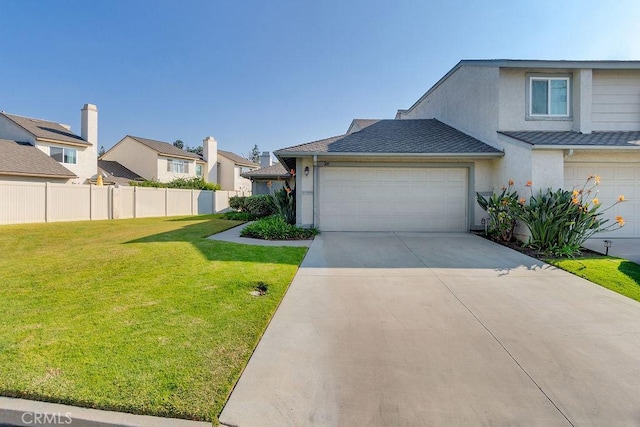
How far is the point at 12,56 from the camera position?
17.6m

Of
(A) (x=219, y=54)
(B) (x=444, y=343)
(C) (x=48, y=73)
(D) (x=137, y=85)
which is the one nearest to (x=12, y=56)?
(C) (x=48, y=73)

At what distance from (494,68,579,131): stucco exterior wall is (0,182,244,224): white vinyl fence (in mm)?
19964

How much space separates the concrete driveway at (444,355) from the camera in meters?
2.32

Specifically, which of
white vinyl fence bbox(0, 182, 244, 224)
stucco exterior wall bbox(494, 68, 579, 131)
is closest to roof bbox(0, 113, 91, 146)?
white vinyl fence bbox(0, 182, 244, 224)

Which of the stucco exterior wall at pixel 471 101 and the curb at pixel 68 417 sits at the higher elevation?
the stucco exterior wall at pixel 471 101

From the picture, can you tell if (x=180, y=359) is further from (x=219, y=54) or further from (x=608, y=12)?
(x=219, y=54)

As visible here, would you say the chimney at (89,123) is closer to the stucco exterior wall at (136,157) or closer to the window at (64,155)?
the window at (64,155)

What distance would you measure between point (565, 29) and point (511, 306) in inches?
421

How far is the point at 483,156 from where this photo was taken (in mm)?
10062

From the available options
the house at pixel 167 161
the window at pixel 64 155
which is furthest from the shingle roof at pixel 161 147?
the window at pixel 64 155

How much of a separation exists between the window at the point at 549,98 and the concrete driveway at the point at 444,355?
6952 millimetres

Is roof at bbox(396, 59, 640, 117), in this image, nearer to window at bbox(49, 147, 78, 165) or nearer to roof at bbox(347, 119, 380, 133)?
roof at bbox(347, 119, 380, 133)

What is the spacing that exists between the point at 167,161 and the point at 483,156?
29.3m

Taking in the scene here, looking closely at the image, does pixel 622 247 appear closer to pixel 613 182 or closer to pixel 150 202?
pixel 613 182
